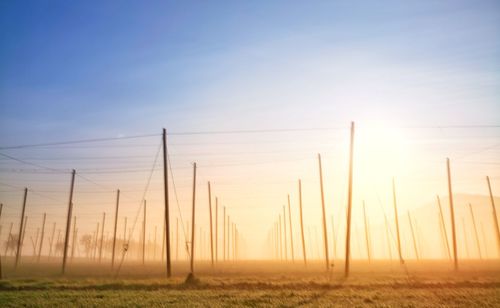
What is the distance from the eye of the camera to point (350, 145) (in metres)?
35.1

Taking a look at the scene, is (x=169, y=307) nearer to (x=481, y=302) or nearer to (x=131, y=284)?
(x=131, y=284)

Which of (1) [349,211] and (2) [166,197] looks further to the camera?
(2) [166,197]

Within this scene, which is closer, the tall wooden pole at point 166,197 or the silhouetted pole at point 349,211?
the silhouetted pole at point 349,211

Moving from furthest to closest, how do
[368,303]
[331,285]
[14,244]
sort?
[14,244] → [331,285] → [368,303]

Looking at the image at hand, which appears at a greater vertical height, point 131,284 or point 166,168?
point 166,168

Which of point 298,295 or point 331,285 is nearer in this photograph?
point 298,295

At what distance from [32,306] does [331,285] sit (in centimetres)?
2021

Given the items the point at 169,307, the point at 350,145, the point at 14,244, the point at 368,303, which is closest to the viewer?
the point at 169,307

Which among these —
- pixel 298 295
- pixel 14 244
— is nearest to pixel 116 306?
pixel 298 295

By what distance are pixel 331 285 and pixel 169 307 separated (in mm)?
14756

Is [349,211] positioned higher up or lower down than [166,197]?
lower down

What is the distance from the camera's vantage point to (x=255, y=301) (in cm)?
2016

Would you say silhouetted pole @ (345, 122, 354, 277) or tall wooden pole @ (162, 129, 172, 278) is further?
tall wooden pole @ (162, 129, 172, 278)

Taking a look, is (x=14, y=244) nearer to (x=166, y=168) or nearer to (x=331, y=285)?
(x=166, y=168)
